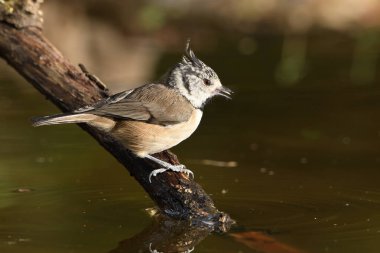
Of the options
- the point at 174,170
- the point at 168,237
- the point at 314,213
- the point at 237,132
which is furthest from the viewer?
the point at 237,132

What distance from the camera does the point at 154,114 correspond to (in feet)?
21.5

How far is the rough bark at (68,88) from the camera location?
630 cm

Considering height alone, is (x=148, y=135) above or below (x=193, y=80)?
below

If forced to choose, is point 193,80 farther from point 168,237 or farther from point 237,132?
point 237,132

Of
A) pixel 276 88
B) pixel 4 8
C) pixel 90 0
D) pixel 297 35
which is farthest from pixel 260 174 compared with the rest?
pixel 90 0

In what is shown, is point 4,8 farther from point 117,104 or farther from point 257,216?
point 257,216

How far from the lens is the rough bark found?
20.7 feet

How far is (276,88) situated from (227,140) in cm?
262

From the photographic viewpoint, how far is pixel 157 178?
6.42m

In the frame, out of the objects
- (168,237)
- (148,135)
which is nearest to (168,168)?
(148,135)

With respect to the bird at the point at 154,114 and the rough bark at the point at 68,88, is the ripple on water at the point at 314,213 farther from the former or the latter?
the bird at the point at 154,114

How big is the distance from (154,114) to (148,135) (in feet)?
0.56

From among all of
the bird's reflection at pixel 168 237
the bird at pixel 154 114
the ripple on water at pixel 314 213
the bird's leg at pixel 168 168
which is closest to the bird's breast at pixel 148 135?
the bird at pixel 154 114

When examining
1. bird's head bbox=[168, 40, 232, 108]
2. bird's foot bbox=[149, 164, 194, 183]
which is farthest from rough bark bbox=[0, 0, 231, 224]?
bird's head bbox=[168, 40, 232, 108]
